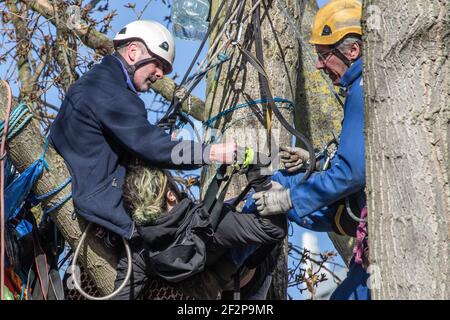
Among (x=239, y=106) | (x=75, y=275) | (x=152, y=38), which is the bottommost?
(x=75, y=275)

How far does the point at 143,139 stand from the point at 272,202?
27.1 inches

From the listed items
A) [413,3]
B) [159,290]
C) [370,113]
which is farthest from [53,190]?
[413,3]

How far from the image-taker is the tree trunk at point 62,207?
15.6 feet

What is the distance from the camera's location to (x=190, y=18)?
269 inches

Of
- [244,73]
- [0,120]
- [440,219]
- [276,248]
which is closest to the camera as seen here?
[440,219]

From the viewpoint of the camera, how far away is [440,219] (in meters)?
3.81

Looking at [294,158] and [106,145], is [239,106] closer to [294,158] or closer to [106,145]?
[294,158]

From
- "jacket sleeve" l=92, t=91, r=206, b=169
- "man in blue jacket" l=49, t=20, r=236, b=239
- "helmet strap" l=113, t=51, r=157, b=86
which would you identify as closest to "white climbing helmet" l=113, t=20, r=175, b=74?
"helmet strap" l=113, t=51, r=157, b=86

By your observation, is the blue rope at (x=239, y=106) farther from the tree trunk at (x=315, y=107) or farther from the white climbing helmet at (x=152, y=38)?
the tree trunk at (x=315, y=107)

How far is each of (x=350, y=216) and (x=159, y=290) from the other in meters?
1.03

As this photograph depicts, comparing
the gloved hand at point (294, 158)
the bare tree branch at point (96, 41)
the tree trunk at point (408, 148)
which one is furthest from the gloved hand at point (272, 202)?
the bare tree branch at point (96, 41)

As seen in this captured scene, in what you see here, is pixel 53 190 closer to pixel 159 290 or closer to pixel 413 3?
pixel 159 290

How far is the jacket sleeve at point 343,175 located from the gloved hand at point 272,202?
1.7 inches

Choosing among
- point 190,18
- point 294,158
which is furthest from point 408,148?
point 190,18
